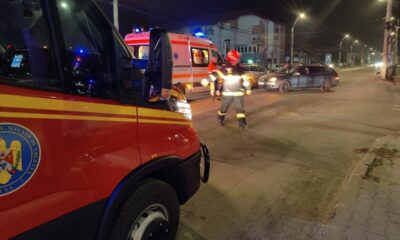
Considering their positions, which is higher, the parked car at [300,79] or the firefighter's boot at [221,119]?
the parked car at [300,79]

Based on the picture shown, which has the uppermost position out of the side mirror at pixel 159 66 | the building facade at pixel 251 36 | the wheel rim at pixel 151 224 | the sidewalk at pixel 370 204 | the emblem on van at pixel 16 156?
the building facade at pixel 251 36

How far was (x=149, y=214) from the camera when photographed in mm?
2904

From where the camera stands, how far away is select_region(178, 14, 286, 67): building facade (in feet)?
218

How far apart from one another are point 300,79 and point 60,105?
62.0 ft

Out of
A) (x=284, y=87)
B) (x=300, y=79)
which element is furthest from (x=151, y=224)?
(x=300, y=79)

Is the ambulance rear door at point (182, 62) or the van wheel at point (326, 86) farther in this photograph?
the van wheel at point (326, 86)

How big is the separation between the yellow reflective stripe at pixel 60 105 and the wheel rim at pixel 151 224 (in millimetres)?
838

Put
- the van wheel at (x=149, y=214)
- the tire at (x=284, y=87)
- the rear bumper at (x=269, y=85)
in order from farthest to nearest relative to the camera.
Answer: the tire at (x=284, y=87)
the rear bumper at (x=269, y=85)
the van wheel at (x=149, y=214)

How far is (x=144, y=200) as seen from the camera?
2.78 m

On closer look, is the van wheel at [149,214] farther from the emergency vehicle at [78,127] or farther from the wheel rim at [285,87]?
the wheel rim at [285,87]

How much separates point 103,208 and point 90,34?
1.17 meters

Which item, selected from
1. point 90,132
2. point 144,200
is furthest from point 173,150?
point 90,132

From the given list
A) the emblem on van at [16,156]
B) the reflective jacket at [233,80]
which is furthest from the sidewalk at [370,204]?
the reflective jacket at [233,80]

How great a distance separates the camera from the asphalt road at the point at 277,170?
13.4 ft
